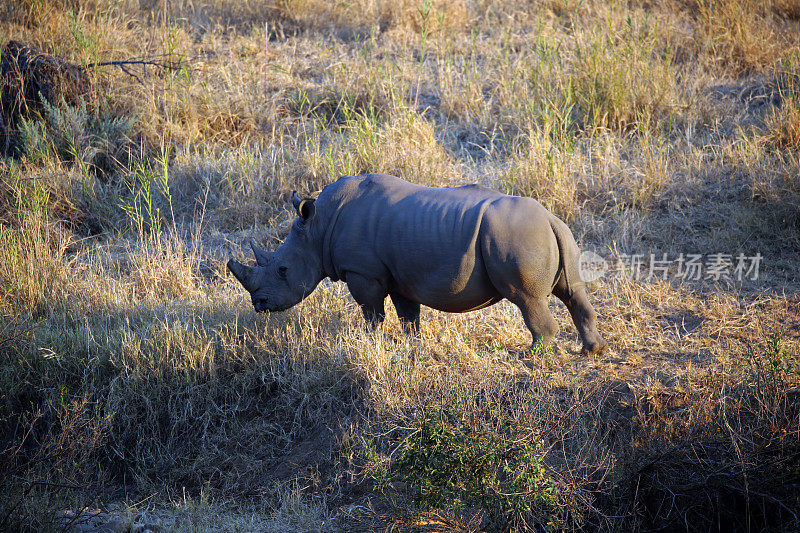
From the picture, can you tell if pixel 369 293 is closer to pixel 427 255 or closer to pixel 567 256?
pixel 427 255

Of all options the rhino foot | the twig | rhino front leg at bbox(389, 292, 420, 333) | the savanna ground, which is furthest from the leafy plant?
the twig

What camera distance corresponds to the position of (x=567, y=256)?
481 cm

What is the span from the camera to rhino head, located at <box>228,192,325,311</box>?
536 cm

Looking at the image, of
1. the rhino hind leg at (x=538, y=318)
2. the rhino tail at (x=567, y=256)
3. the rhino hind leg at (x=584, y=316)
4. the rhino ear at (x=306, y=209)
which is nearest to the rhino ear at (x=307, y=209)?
the rhino ear at (x=306, y=209)

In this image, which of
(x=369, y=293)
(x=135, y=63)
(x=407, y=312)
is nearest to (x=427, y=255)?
(x=369, y=293)

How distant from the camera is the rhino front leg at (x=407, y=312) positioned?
5473mm

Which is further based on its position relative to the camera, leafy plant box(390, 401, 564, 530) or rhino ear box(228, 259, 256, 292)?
rhino ear box(228, 259, 256, 292)

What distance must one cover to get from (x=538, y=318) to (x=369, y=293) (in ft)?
3.97

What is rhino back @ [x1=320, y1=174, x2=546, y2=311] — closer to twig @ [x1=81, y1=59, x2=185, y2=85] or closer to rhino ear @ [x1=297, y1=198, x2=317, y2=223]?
rhino ear @ [x1=297, y1=198, x2=317, y2=223]

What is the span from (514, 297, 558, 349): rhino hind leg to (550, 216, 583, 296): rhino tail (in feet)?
0.71

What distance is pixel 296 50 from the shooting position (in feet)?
34.9

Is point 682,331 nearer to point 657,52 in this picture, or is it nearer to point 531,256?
point 531,256

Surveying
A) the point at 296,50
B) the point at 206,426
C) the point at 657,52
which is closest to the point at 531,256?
the point at 206,426

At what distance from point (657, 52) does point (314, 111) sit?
478 centimetres
